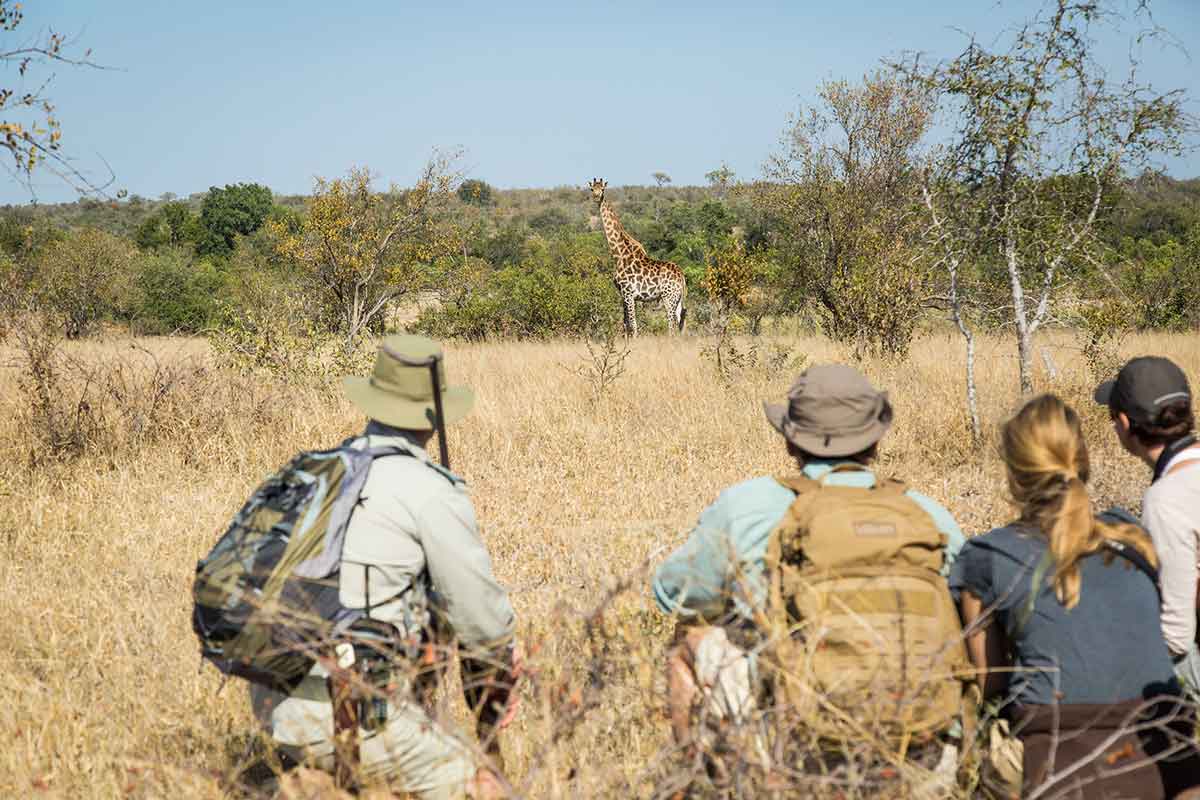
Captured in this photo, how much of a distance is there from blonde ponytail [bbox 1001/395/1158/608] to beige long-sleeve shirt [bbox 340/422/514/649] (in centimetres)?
156

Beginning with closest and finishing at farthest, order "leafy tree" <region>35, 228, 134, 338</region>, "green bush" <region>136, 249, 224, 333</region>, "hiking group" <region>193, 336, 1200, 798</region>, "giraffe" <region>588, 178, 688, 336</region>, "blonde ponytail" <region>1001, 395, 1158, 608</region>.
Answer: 1. "hiking group" <region>193, 336, 1200, 798</region>
2. "blonde ponytail" <region>1001, 395, 1158, 608</region>
3. "giraffe" <region>588, 178, 688, 336</region>
4. "leafy tree" <region>35, 228, 134, 338</region>
5. "green bush" <region>136, 249, 224, 333</region>

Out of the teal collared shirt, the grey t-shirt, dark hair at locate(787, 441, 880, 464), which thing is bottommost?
the grey t-shirt

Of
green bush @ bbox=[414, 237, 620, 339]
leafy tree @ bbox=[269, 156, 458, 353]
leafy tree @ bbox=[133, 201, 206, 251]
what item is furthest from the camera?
leafy tree @ bbox=[133, 201, 206, 251]

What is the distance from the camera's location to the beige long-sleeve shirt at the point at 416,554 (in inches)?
107

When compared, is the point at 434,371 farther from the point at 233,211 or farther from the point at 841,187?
the point at 233,211

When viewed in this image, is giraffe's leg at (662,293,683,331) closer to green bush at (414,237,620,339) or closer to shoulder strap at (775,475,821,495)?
green bush at (414,237,620,339)

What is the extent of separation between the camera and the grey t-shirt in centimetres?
255

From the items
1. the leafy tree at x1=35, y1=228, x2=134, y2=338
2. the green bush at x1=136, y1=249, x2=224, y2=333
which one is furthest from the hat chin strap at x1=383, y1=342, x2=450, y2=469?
the green bush at x1=136, y1=249, x2=224, y2=333

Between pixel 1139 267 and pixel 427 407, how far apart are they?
61.7ft

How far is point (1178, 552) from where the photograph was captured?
2779mm

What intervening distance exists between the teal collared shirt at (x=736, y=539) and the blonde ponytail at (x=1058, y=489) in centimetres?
26

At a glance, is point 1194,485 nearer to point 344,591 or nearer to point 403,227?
point 344,591

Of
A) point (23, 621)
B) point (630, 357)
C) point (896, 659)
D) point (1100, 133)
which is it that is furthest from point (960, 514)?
point (630, 357)

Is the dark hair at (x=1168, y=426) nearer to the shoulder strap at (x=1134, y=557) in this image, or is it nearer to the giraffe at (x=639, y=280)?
the shoulder strap at (x=1134, y=557)
